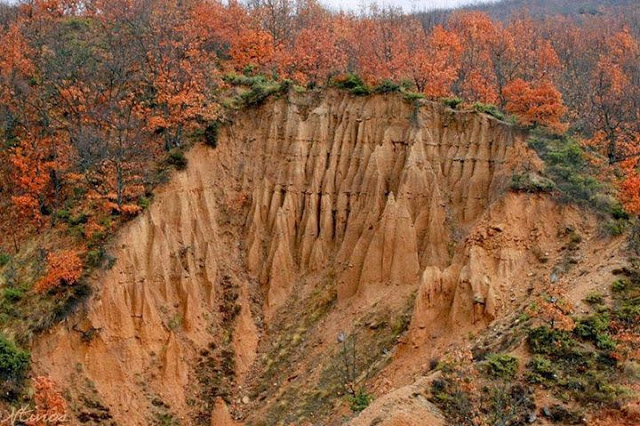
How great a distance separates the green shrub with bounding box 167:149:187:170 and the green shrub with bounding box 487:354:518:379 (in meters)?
19.8

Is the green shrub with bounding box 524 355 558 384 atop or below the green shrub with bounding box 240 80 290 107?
below

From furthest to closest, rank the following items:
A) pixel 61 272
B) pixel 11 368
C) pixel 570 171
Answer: pixel 570 171 < pixel 61 272 < pixel 11 368

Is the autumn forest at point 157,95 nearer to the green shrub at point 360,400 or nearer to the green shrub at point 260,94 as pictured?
the green shrub at point 260,94

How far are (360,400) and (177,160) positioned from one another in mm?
17047

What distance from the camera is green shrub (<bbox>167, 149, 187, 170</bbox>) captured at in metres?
33.8

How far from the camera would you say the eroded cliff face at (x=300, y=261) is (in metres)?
26.5

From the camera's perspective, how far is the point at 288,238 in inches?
1332

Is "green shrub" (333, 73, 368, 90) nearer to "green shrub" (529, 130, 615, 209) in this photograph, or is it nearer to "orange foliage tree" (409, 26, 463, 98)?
"orange foliage tree" (409, 26, 463, 98)

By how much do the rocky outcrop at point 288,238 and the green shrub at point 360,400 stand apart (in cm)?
328

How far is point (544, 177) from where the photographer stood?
99.2ft

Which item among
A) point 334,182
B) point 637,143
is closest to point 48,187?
point 334,182

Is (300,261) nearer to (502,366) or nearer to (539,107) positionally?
(502,366)

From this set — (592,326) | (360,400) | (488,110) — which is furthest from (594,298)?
(488,110)

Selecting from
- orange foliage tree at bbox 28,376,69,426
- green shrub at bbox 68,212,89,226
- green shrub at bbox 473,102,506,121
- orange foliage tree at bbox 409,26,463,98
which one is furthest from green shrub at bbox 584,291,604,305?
green shrub at bbox 68,212,89,226
